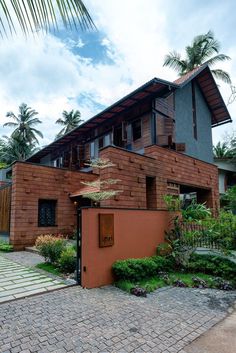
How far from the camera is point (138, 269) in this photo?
604 centimetres

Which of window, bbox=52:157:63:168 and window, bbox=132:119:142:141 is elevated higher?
window, bbox=132:119:142:141

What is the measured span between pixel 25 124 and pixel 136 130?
2549 cm

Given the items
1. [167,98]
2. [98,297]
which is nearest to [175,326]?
[98,297]

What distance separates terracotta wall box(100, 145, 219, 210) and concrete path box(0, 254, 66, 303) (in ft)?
10.5

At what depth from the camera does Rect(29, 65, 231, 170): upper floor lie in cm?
1194

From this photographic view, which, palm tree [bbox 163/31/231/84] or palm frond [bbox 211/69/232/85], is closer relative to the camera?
palm frond [bbox 211/69/232/85]

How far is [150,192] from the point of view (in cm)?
1054

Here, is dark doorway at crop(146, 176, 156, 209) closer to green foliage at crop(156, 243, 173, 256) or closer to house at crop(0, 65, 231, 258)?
house at crop(0, 65, 231, 258)

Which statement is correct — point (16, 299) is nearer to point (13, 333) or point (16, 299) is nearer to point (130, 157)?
point (13, 333)

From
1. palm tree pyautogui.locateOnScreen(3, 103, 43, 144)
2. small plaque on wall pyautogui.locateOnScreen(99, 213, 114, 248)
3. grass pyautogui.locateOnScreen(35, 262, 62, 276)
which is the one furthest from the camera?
palm tree pyautogui.locateOnScreen(3, 103, 43, 144)

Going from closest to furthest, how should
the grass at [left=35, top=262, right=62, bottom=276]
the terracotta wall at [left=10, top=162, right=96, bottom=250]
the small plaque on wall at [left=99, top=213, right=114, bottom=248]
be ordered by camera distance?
1. the small plaque on wall at [left=99, top=213, right=114, bottom=248]
2. the grass at [left=35, top=262, right=62, bottom=276]
3. the terracotta wall at [left=10, top=162, right=96, bottom=250]

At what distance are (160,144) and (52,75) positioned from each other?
10160mm

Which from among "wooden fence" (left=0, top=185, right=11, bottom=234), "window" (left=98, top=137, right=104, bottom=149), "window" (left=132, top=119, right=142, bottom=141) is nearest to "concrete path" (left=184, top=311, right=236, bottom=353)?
"wooden fence" (left=0, top=185, right=11, bottom=234)

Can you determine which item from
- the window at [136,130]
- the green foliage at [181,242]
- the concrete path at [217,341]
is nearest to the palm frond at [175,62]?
the window at [136,130]
